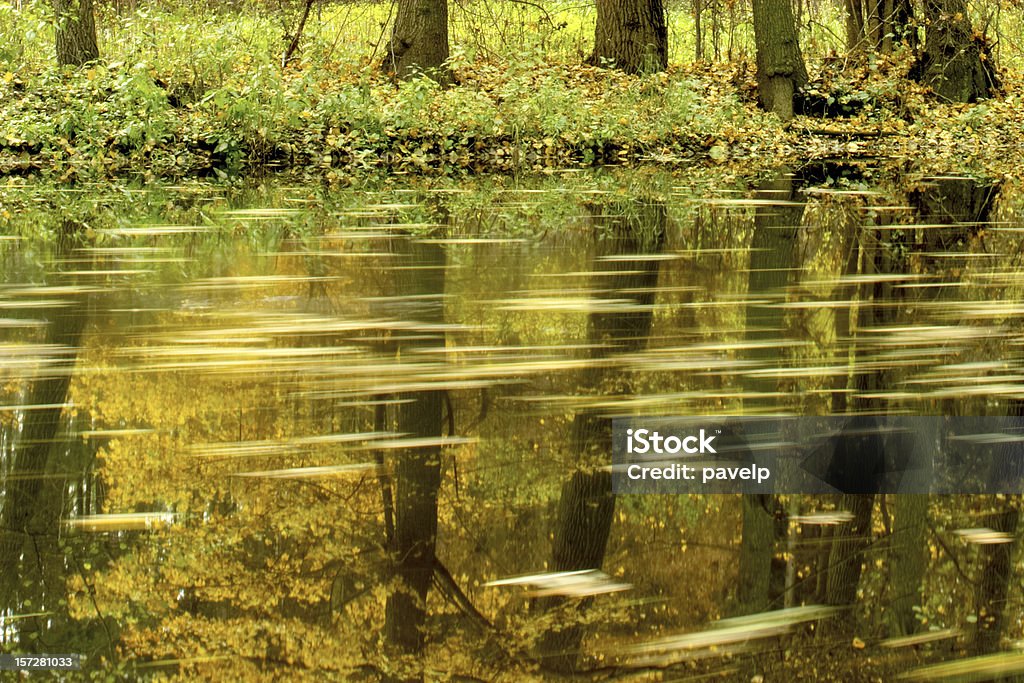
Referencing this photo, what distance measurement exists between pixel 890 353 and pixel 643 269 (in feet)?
7.34

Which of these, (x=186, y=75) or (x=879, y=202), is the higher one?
(x=186, y=75)

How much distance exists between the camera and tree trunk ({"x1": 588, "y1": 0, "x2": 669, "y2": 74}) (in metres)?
19.5

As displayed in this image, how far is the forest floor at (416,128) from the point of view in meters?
13.8

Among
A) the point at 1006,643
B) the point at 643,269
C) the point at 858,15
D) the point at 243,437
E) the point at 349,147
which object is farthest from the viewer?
the point at 858,15

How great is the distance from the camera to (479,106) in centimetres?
1512

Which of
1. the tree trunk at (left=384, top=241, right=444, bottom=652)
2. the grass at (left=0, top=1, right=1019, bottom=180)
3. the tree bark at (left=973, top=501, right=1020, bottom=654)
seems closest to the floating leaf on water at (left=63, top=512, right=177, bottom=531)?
the tree trunk at (left=384, top=241, right=444, bottom=652)

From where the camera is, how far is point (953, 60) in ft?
61.5

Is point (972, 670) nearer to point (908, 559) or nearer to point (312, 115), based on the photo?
point (908, 559)

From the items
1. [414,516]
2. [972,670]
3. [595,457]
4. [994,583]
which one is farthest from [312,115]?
[972,670]

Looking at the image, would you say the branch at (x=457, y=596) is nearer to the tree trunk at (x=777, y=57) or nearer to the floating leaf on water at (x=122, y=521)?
the floating leaf on water at (x=122, y=521)

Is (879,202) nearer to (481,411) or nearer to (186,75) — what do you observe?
(481,411)

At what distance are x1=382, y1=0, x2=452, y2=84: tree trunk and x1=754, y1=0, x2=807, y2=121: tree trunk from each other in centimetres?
437

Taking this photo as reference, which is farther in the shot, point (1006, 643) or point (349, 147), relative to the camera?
point (349, 147)

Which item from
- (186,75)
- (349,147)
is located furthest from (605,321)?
(186,75)
